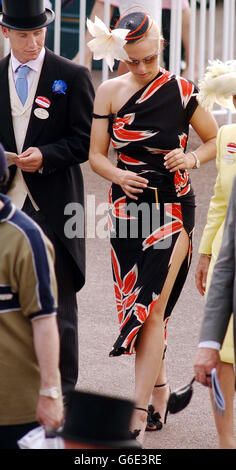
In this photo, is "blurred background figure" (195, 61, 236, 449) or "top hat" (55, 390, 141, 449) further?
"blurred background figure" (195, 61, 236, 449)

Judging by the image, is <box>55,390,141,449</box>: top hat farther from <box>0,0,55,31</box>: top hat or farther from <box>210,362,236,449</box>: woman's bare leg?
<box>0,0,55,31</box>: top hat

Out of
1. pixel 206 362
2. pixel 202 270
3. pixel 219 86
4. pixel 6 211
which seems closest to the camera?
pixel 6 211

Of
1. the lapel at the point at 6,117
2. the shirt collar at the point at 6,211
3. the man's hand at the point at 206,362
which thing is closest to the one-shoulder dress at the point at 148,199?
the lapel at the point at 6,117

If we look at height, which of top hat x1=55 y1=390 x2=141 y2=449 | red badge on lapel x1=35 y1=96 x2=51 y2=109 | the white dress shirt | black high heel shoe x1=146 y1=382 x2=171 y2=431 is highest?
the white dress shirt

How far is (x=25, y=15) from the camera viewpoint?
5.53 m

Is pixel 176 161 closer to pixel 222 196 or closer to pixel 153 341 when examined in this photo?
pixel 222 196

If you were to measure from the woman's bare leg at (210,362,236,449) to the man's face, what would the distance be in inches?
69.6

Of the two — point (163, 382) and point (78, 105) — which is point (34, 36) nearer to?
point (78, 105)

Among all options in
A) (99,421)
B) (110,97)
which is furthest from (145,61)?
(99,421)

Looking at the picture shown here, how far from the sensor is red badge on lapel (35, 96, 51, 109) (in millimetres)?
5566

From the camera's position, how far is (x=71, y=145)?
563cm

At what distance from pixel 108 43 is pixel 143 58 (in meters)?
0.26

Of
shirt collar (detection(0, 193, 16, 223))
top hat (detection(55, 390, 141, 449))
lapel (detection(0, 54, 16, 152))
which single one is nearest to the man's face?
lapel (detection(0, 54, 16, 152))
